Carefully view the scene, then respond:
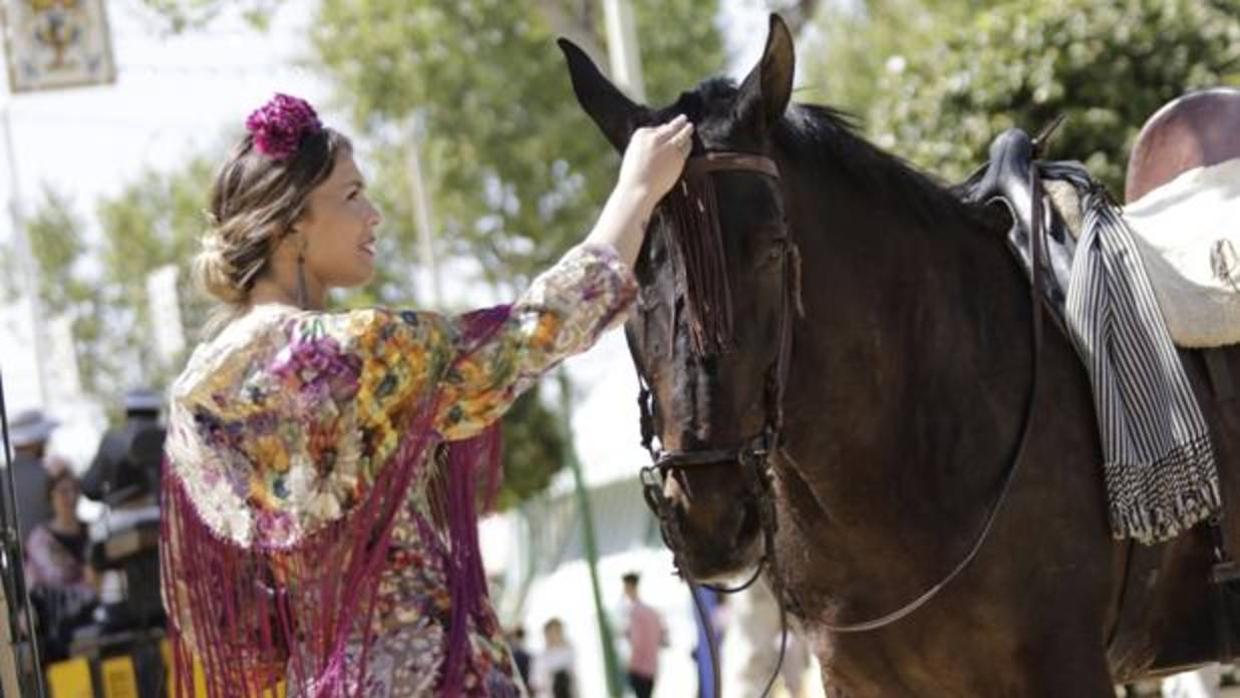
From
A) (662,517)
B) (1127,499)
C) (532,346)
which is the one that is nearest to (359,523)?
(532,346)

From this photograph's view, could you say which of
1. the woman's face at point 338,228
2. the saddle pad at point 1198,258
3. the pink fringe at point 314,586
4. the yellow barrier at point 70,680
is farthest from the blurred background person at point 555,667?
the woman's face at point 338,228

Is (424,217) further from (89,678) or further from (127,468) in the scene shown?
(89,678)

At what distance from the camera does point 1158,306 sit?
5555 millimetres

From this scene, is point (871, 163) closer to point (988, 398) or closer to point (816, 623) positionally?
point (988, 398)

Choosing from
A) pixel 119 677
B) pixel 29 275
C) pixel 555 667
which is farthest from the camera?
pixel 29 275

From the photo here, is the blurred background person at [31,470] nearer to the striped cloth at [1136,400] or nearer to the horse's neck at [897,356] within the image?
the horse's neck at [897,356]

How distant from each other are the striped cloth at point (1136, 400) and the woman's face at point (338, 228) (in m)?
2.10

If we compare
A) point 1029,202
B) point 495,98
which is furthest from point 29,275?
point 1029,202

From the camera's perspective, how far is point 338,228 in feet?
12.6

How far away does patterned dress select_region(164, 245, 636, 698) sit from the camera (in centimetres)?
359

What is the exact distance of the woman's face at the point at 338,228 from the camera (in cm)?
384

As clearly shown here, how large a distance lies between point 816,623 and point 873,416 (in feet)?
1.73

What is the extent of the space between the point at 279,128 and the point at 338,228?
20cm

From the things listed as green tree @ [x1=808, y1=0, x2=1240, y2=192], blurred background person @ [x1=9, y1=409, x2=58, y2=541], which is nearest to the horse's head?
green tree @ [x1=808, y1=0, x2=1240, y2=192]
